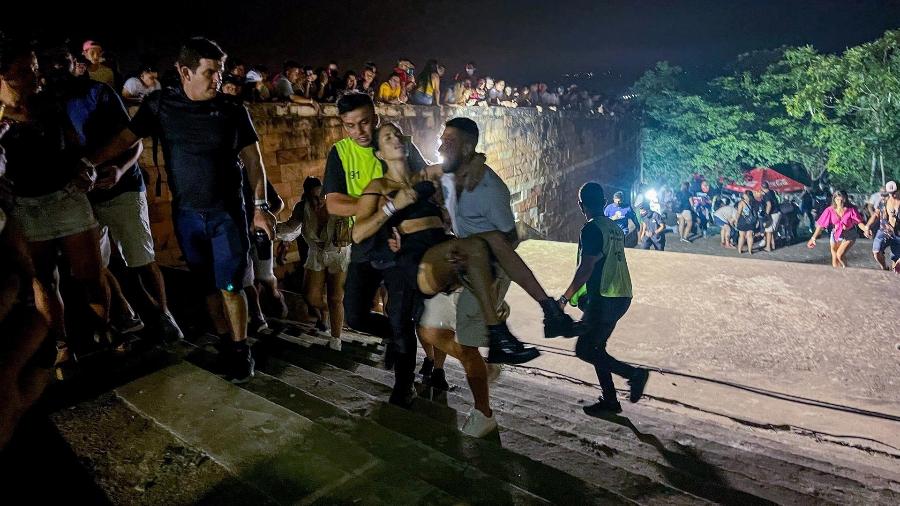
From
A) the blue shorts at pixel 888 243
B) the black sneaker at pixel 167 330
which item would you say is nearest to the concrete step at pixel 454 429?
the black sneaker at pixel 167 330

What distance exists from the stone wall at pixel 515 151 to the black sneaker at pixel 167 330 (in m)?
2.09

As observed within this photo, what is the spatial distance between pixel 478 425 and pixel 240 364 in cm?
148

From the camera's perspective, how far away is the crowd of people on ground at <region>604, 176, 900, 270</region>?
33.0 ft

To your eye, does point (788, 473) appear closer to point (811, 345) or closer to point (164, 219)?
point (811, 345)

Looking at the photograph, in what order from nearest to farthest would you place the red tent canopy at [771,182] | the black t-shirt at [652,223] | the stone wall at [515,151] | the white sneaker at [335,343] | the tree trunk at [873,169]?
the white sneaker at [335,343], the stone wall at [515,151], the black t-shirt at [652,223], the tree trunk at [873,169], the red tent canopy at [771,182]

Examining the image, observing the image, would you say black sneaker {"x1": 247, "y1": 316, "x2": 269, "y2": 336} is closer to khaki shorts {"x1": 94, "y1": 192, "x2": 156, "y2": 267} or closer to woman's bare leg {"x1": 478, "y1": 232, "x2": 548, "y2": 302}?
khaki shorts {"x1": 94, "y1": 192, "x2": 156, "y2": 267}

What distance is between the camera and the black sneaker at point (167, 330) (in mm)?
3559

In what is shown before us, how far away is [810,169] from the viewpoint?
23891 millimetres

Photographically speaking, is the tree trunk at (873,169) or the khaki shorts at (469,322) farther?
the tree trunk at (873,169)

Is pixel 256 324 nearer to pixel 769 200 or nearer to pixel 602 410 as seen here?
pixel 602 410

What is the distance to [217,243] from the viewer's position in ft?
9.88

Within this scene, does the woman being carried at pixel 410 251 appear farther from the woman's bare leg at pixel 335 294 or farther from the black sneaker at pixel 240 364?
the woman's bare leg at pixel 335 294

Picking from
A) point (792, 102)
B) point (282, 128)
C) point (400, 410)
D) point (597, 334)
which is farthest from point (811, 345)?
point (792, 102)

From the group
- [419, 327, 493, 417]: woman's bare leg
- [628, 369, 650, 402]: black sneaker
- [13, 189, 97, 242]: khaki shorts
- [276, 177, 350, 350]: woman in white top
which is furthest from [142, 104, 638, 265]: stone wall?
[13, 189, 97, 242]: khaki shorts
